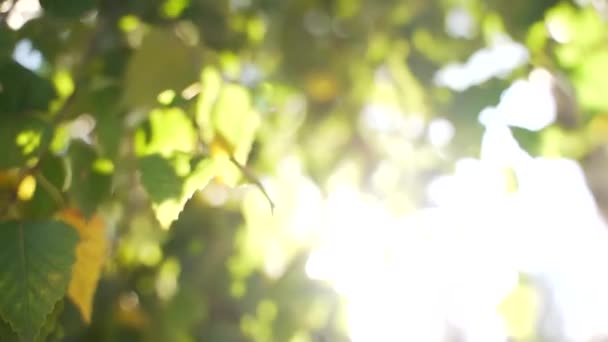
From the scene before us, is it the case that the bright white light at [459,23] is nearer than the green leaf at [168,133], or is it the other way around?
the green leaf at [168,133]

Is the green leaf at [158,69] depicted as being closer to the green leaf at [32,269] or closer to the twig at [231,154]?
the twig at [231,154]

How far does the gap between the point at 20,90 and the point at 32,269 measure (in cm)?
16

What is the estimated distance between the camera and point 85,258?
1.55 feet

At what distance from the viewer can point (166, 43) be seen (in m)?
0.55

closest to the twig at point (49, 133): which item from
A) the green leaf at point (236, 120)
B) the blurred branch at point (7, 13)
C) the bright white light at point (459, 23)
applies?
the blurred branch at point (7, 13)

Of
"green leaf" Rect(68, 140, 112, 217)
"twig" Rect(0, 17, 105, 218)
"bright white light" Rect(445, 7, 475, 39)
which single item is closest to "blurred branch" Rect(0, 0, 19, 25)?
"twig" Rect(0, 17, 105, 218)

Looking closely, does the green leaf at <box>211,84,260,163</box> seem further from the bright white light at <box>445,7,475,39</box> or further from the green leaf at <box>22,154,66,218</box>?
the bright white light at <box>445,7,475,39</box>

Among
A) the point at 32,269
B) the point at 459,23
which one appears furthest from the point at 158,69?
the point at 459,23

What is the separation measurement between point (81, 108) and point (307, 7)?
42cm

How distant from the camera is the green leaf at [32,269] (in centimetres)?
37

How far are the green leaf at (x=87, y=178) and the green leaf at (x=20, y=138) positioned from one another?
0.06 meters

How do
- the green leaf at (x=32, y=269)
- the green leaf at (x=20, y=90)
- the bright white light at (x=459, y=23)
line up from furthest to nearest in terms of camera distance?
1. the bright white light at (x=459, y=23)
2. the green leaf at (x=20, y=90)
3. the green leaf at (x=32, y=269)

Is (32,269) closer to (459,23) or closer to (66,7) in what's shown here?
(66,7)

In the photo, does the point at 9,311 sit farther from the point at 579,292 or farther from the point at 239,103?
the point at 579,292
